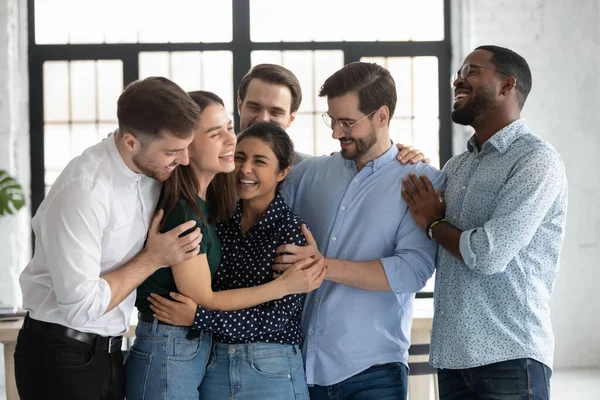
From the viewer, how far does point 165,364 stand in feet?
6.92

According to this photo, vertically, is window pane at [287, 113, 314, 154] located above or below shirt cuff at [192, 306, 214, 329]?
above

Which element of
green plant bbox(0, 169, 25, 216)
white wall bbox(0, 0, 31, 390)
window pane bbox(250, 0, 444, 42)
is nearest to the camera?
green plant bbox(0, 169, 25, 216)

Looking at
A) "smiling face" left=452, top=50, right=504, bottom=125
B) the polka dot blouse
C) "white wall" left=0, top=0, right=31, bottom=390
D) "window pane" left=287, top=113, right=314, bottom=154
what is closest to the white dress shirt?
the polka dot blouse

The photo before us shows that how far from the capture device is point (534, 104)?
258 inches

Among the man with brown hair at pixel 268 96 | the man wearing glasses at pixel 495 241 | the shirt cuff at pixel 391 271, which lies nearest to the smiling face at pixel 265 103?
the man with brown hair at pixel 268 96

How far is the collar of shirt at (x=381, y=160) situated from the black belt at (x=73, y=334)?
96cm

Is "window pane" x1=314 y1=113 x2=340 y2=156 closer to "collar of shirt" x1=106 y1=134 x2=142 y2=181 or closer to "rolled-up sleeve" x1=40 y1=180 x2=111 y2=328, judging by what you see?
"collar of shirt" x1=106 y1=134 x2=142 y2=181

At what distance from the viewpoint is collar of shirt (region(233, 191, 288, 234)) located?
7.63 feet

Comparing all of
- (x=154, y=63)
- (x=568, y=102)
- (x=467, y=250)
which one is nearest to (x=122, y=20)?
(x=154, y=63)

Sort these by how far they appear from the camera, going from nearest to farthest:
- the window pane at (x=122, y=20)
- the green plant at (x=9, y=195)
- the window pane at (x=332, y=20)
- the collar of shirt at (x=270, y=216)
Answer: the collar of shirt at (x=270, y=216) → the green plant at (x=9, y=195) → the window pane at (x=122, y=20) → the window pane at (x=332, y=20)

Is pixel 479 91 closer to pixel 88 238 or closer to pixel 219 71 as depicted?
pixel 88 238

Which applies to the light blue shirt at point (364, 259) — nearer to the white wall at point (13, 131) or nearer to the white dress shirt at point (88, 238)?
the white dress shirt at point (88, 238)

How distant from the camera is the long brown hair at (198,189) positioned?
2184mm

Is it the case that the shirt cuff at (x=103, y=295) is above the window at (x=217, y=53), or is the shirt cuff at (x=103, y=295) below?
below
